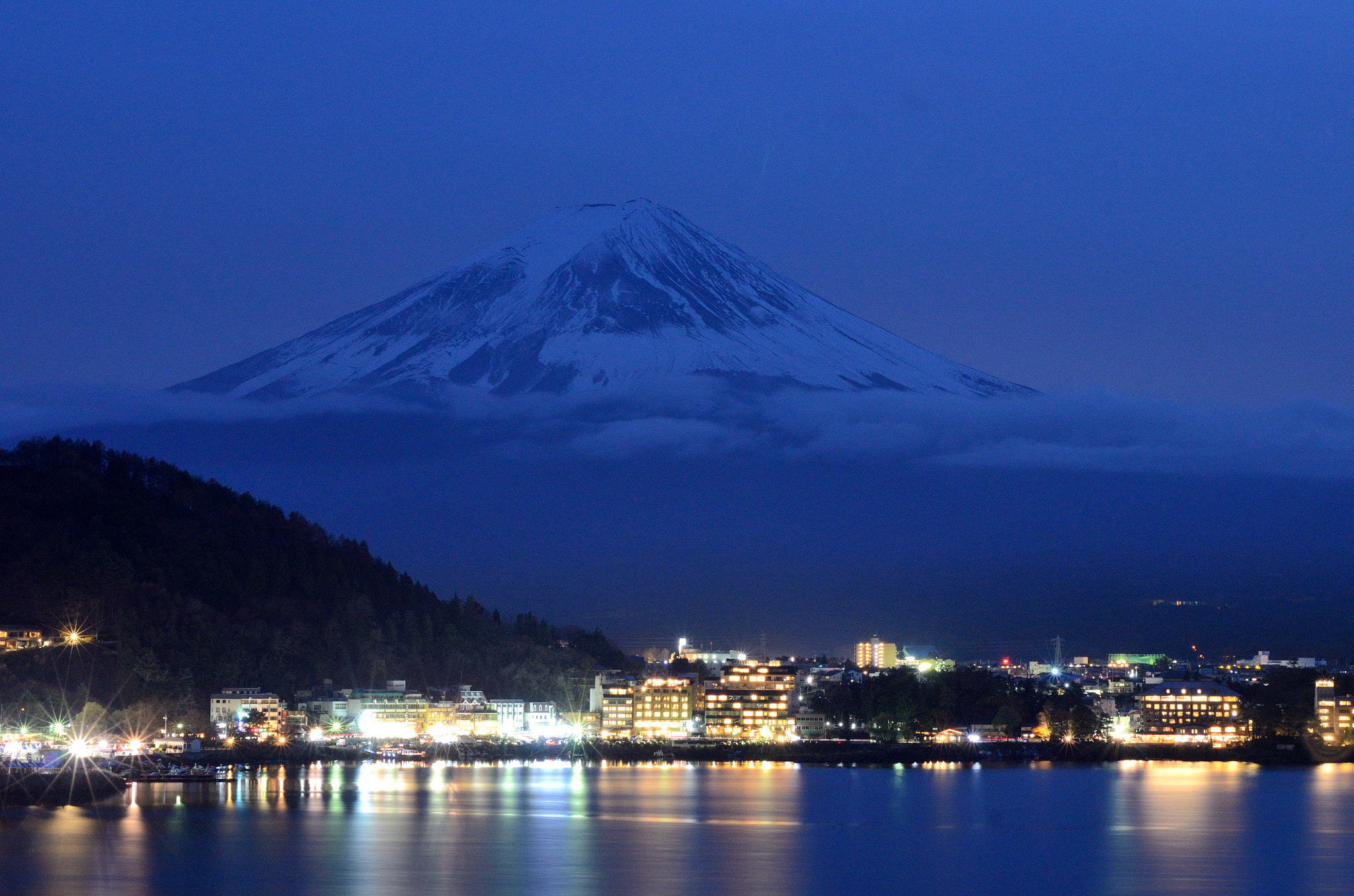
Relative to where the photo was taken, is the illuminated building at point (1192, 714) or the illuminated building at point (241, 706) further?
the illuminated building at point (1192, 714)

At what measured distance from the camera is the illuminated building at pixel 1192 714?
122 metres

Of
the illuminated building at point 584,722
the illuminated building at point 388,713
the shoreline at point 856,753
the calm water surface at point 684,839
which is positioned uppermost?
the illuminated building at point 388,713

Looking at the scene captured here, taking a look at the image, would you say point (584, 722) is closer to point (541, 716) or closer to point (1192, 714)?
point (541, 716)

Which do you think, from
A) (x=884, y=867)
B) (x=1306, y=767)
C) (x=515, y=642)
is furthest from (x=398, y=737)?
(x=884, y=867)

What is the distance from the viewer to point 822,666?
170 meters

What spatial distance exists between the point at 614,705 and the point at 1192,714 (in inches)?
1334

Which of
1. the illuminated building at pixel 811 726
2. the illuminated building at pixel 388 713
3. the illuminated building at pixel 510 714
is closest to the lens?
the illuminated building at pixel 388 713

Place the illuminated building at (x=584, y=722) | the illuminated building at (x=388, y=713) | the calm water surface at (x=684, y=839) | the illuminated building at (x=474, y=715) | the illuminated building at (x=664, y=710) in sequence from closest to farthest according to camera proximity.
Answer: the calm water surface at (x=684, y=839)
the illuminated building at (x=388, y=713)
the illuminated building at (x=474, y=715)
the illuminated building at (x=664, y=710)
the illuminated building at (x=584, y=722)

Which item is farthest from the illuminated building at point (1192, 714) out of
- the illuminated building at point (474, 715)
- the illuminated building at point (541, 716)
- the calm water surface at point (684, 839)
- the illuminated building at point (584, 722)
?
the calm water surface at point (684, 839)

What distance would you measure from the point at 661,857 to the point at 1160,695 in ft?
267

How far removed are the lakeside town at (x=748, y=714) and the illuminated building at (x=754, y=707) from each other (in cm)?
8

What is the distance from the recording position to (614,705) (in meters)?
122

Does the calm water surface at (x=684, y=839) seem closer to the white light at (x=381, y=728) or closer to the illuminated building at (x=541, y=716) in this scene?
the white light at (x=381, y=728)

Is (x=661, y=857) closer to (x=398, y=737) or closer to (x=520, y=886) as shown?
(x=520, y=886)
